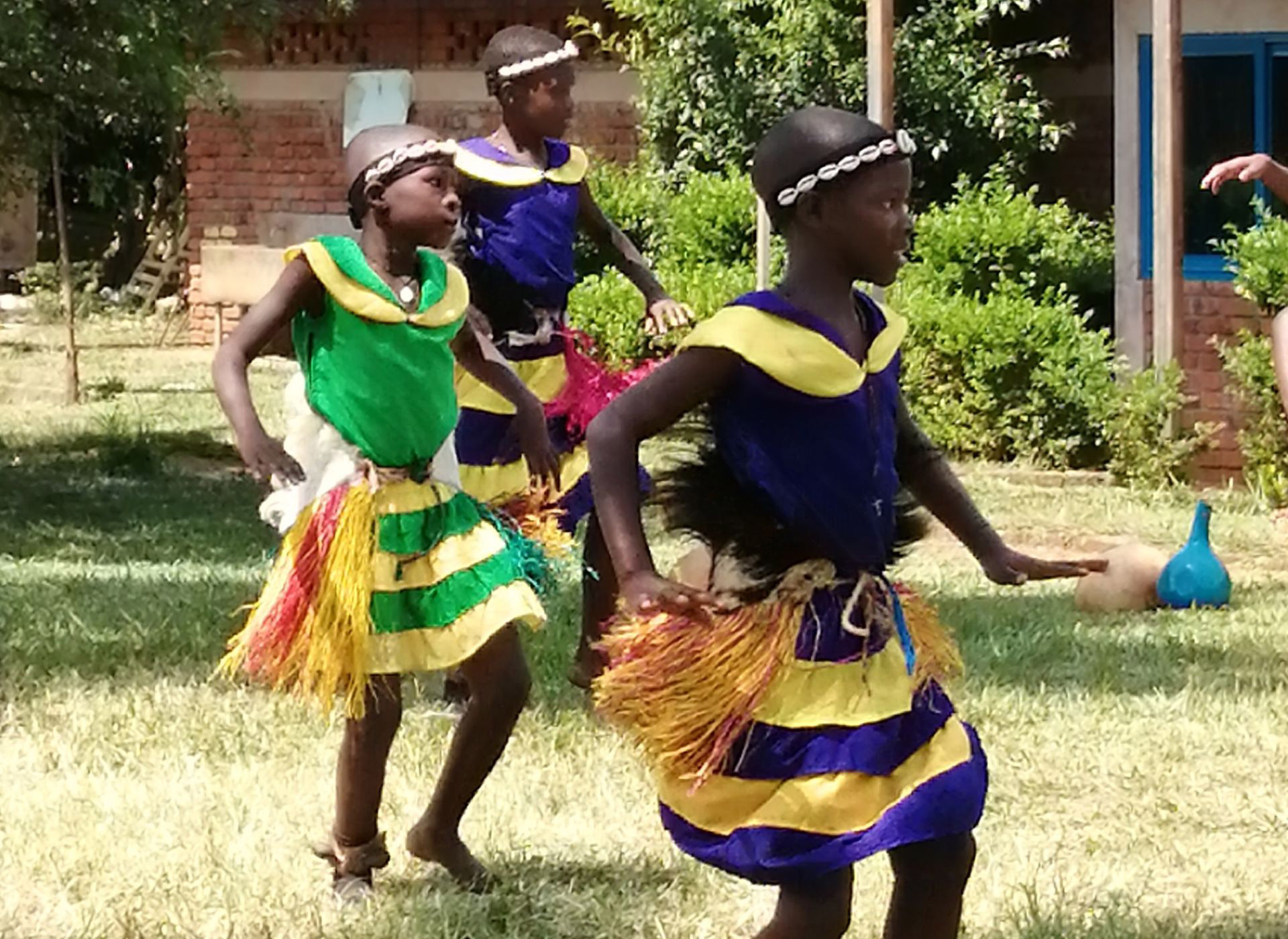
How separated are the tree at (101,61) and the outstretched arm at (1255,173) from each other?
708cm

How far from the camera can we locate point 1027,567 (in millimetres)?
3965

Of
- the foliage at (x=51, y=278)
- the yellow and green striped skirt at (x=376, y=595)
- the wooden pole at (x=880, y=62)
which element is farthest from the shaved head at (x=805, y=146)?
the foliage at (x=51, y=278)

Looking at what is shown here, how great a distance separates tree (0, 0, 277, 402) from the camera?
11617mm

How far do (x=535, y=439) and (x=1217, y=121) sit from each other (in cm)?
835

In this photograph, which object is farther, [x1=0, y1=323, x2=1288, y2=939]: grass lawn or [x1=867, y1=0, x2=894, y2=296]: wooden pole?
[x1=867, y1=0, x2=894, y2=296]: wooden pole

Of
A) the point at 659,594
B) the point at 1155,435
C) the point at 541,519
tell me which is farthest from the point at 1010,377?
the point at 659,594

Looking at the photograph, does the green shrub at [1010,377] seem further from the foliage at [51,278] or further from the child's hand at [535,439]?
the foliage at [51,278]

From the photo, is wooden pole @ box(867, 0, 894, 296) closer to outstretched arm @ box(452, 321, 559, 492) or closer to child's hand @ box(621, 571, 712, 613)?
outstretched arm @ box(452, 321, 559, 492)

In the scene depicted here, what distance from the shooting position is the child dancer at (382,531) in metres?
4.82

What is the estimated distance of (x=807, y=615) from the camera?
3.80 metres


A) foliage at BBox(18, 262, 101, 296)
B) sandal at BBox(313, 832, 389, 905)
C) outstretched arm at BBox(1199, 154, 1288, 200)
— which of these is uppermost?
outstretched arm at BBox(1199, 154, 1288, 200)

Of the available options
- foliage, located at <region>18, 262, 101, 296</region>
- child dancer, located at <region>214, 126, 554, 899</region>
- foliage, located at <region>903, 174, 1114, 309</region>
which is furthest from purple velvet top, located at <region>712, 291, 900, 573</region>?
foliage, located at <region>18, 262, 101, 296</region>

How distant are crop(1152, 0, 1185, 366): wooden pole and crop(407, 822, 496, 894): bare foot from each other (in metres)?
7.31

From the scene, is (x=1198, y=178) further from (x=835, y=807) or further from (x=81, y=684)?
(x=835, y=807)
